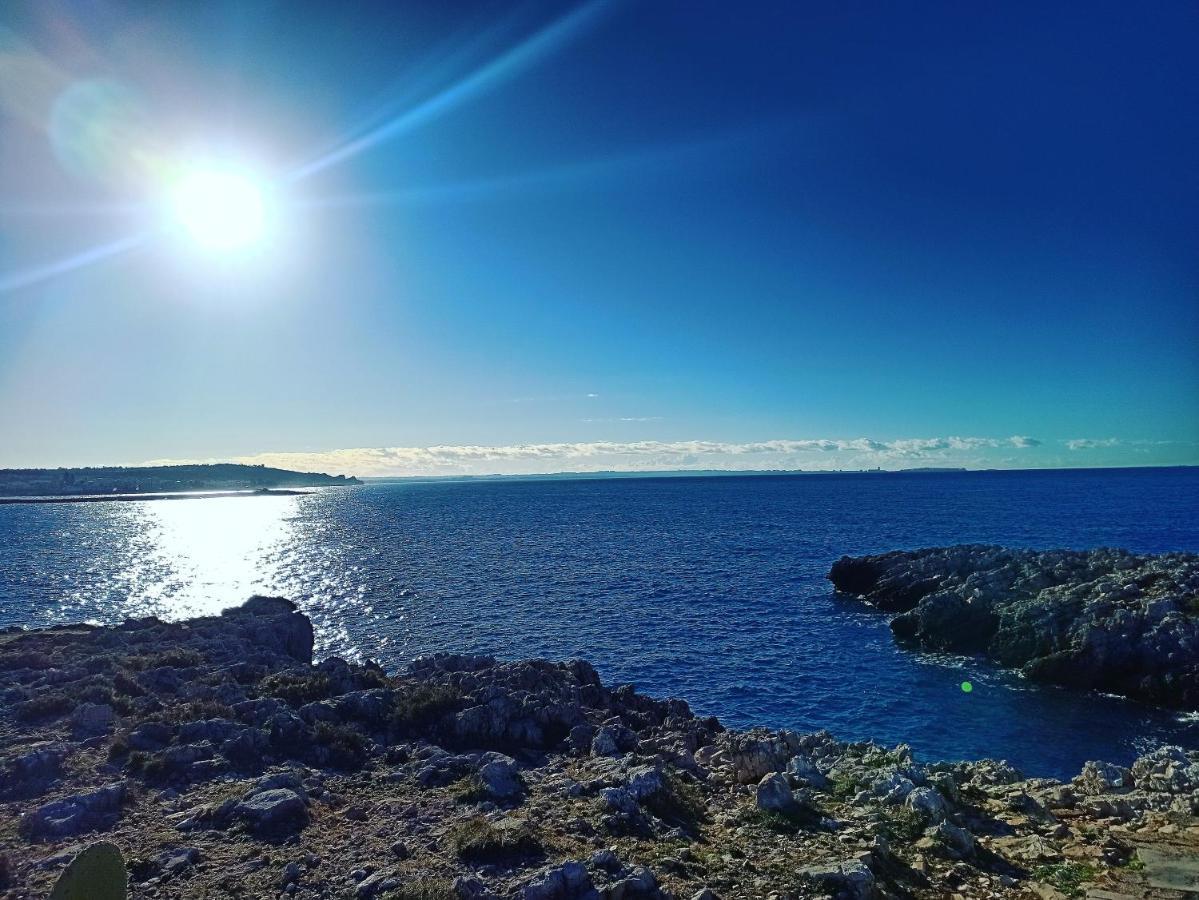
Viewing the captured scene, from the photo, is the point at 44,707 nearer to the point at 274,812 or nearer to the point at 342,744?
the point at 342,744

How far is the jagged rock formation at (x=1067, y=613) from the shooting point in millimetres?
33594

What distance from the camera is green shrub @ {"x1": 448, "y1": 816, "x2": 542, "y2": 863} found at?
494 inches

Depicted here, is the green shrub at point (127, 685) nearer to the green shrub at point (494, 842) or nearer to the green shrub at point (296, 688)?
the green shrub at point (296, 688)

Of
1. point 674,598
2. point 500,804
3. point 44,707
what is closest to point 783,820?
point 500,804

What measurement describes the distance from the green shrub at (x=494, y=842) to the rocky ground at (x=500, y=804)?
0.13 ft

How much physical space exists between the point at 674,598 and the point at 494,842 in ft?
151

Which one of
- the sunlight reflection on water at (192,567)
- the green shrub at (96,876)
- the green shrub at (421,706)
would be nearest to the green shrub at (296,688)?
the green shrub at (421,706)

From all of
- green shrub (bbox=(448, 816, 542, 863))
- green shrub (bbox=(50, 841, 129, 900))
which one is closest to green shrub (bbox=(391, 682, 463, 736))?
green shrub (bbox=(448, 816, 542, 863))

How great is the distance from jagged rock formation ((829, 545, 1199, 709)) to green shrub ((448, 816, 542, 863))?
34357mm

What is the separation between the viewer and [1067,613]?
40062 millimetres

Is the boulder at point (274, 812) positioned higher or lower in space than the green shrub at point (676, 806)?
higher

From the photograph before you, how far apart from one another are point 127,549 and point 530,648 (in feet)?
323

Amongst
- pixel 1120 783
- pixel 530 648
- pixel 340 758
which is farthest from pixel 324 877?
pixel 530 648

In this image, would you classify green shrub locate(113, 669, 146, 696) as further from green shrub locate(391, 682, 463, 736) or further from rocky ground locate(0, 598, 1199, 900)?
green shrub locate(391, 682, 463, 736)
